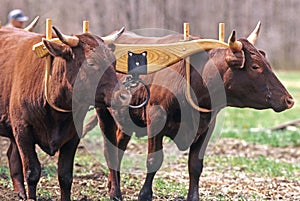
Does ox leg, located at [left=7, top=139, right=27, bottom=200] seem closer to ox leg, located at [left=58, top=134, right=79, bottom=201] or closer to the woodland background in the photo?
ox leg, located at [left=58, top=134, right=79, bottom=201]

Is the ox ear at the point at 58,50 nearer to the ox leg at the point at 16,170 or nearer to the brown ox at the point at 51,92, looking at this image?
the brown ox at the point at 51,92

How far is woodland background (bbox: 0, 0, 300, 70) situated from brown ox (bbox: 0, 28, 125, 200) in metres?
7.21

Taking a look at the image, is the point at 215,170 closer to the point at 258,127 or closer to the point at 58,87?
the point at 58,87

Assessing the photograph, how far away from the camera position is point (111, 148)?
28.4 ft

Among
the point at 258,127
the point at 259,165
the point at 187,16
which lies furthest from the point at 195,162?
the point at 187,16

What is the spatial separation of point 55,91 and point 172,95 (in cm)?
138

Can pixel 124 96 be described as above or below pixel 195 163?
above

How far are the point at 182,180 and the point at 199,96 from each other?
7.52 ft

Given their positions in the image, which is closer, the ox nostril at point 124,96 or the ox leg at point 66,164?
the ox nostril at point 124,96

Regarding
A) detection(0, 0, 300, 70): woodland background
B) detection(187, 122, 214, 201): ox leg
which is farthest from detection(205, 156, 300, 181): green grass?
detection(0, 0, 300, 70): woodland background

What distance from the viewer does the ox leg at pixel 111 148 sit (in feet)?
27.1

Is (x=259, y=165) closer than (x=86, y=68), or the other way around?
(x=86, y=68)

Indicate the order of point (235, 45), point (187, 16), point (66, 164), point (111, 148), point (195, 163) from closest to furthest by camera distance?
point (235, 45), point (66, 164), point (195, 163), point (111, 148), point (187, 16)

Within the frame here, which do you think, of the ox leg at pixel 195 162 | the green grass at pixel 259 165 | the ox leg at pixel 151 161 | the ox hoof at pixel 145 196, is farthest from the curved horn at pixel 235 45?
the green grass at pixel 259 165
